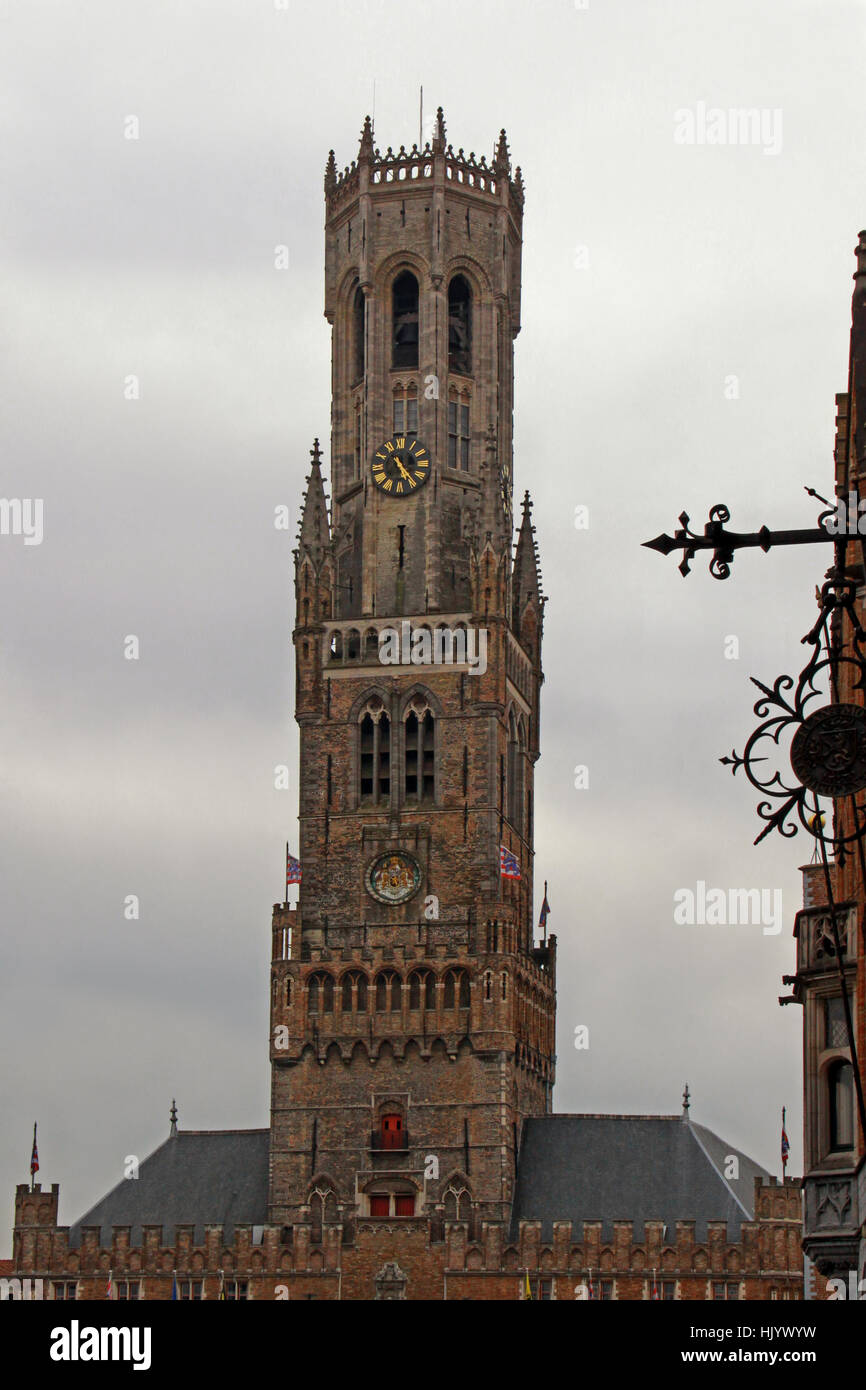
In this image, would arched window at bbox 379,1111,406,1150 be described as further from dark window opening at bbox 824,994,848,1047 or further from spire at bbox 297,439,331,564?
dark window opening at bbox 824,994,848,1047

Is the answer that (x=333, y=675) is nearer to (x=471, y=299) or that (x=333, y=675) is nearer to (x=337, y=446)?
(x=337, y=446)

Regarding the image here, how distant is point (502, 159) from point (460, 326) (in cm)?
850

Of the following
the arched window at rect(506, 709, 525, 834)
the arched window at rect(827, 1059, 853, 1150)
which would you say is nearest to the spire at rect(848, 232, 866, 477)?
the arched window at rect(827, 1059, 853, 1150)

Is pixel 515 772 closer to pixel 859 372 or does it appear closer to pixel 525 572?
pixel 525 572

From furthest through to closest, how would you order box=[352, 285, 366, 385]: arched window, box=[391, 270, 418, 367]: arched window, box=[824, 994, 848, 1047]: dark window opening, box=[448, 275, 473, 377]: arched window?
1. box=[352, 285, 366, 385]: arched window
2. box=[448, 275, 473, 377]: arched window
3. box=[391, 270, 418, 367]: arched window
4. box=[824, 994, 848, 1047]: dark window opening

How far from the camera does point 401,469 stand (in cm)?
11838

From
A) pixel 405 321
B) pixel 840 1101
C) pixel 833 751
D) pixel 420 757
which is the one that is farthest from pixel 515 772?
pixel 833 751

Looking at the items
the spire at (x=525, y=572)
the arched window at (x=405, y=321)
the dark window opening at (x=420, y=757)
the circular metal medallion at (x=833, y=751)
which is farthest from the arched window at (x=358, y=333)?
the circular metal medallion at (x=833, y=751)

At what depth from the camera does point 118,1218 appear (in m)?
114

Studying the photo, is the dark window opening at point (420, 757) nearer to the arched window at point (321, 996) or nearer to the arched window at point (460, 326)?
the arched window at point (321, 996)

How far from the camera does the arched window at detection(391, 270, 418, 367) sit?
121 m

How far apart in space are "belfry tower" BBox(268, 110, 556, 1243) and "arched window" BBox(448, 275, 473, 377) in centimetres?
13
